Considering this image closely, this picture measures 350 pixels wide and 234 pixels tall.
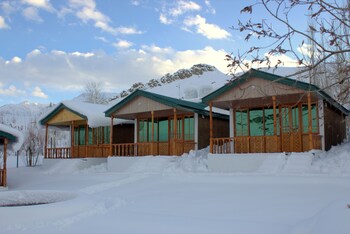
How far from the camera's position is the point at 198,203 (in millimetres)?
10805

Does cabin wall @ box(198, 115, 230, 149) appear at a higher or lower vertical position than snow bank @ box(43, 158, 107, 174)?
higher

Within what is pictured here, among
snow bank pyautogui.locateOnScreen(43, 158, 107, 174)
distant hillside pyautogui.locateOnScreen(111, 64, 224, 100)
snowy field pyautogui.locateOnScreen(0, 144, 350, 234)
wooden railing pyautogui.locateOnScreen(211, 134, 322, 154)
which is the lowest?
snowy field pyautogui.locateOnScreen(0, 144, 350, 234)

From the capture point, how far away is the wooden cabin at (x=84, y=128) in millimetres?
23395

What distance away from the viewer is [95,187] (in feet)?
48.1

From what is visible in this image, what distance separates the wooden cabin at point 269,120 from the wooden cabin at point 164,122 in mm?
2271

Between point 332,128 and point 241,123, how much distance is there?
4.36 meters

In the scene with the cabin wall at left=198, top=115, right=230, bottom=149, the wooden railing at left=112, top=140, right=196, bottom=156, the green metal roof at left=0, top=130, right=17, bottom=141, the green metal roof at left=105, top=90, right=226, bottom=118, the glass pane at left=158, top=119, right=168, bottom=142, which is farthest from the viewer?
the glass pane at left=158, top=119, right=168, bottom=142

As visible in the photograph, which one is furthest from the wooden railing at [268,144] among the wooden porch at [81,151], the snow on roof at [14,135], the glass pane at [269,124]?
the wooden porch at [81,151]

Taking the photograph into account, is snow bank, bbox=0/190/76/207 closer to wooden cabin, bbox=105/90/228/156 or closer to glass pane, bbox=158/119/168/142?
wooden cabin, bbox=105/90/228/156

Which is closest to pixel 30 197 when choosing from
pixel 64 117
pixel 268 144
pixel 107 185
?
pixel 107 185

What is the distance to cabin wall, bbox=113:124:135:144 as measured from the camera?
25319mm

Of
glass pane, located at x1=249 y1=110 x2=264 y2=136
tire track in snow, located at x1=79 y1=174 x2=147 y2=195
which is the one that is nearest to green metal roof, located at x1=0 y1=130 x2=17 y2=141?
tire track in snow, located at x1=79 y1=174 x2=147 y2=195

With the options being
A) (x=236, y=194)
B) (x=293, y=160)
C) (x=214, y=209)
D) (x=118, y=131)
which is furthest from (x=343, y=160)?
(x=118, y=131)

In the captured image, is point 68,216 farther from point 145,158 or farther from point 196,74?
point 196,74
